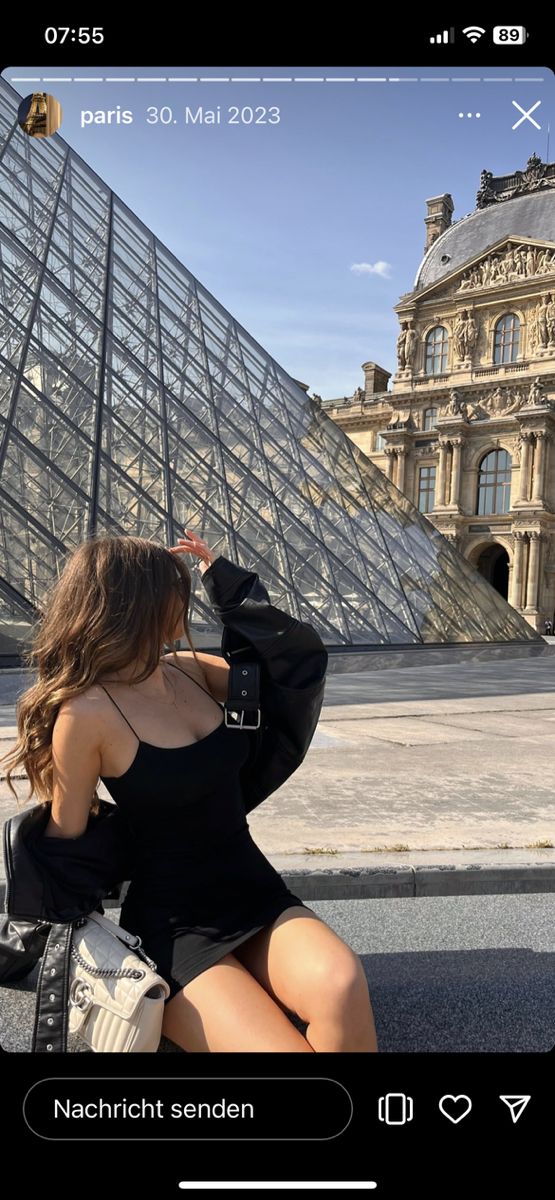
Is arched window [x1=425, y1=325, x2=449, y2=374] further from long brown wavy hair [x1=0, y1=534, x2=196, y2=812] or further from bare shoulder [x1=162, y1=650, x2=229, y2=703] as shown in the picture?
long brown wavy hair [x1=0, y1=534, x2=196, y2=812]

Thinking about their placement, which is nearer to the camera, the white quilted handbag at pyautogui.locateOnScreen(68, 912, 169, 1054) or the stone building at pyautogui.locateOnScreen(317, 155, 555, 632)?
the white quilted handbag at pyautogui.locateOnScreen(68, 912, 169, 1054)

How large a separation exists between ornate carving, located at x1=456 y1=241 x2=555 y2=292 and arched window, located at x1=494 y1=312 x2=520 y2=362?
66.9 inches

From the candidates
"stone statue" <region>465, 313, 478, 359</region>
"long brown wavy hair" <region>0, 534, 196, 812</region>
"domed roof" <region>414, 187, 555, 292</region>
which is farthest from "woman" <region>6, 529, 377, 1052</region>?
"domed roof" <region>414, 187, 555, 292</region>

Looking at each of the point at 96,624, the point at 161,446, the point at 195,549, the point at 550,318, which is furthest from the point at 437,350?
the point at 96,624

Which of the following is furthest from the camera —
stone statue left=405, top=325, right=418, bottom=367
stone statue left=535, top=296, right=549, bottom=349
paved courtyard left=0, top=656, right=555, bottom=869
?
stone statue left=405, top=325, right=418, bottom=367

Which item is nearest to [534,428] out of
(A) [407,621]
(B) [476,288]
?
(B) [476,288]

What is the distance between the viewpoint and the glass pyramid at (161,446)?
12.0 m

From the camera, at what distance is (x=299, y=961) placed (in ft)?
6.19

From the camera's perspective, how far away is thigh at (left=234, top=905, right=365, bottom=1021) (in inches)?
71.7

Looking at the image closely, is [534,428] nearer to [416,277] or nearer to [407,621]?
[416,277]
